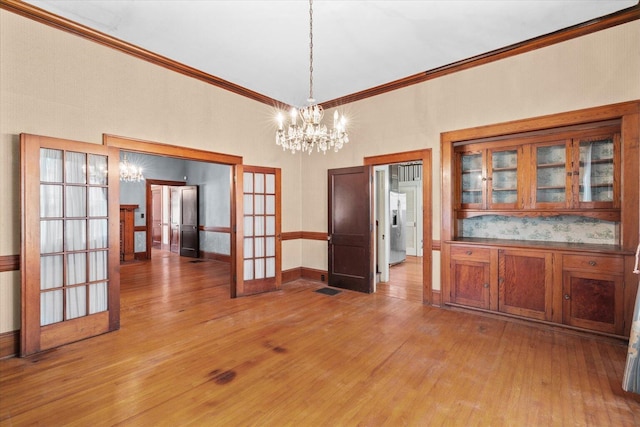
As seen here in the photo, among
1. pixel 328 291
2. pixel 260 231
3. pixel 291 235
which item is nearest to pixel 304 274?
pixel 291 235

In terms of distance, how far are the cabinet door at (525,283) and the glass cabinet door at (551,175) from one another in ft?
2.42

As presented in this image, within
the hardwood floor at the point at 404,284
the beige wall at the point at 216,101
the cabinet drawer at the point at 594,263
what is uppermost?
the beige wall at the point at 216,101

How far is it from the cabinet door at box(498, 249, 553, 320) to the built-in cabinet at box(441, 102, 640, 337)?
0.01 meters

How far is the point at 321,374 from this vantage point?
264cm

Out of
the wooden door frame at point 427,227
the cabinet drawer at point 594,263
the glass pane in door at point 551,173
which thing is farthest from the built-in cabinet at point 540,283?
the glass pane in door at point 551,173

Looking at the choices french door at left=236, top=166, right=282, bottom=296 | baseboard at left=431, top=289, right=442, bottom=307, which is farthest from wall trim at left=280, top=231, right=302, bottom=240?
baseboard at left=431, top=289, right=442, bottom=307

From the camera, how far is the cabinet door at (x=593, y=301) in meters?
3.21

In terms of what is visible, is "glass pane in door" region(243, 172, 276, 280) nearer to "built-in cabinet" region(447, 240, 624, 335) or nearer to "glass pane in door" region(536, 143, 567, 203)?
"built-in cabinet" region(447, 240, 624, 335)

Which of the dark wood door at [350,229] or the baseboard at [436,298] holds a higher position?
the dark wood door at [350,229]

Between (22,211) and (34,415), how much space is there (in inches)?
74.7

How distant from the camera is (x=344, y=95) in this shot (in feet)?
17.6

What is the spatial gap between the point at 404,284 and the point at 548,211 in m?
2.66

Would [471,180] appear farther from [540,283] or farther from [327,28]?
[327,28]

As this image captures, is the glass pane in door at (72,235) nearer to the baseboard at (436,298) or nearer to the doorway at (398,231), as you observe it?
the doorway at (398,231)
